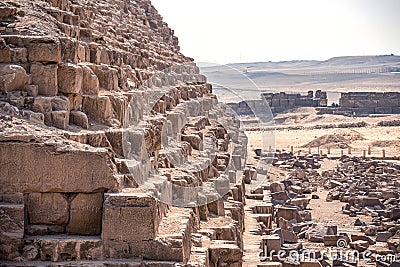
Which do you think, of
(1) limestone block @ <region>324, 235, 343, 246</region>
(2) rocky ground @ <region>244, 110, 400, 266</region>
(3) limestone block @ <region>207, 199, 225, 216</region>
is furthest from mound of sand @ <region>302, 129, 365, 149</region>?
(3) limestone block @ <region>207, 199, 225, 216</region>

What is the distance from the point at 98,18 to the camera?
19875 millimetres

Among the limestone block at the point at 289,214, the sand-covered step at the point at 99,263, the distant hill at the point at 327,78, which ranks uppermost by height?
the distant hill at the point at 327,78

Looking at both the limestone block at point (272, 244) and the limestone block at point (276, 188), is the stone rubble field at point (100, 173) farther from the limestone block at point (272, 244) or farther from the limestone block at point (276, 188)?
the limestone block at point (276, 188)

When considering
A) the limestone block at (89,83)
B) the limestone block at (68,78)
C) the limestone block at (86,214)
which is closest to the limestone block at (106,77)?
the limestone block at (89,83)

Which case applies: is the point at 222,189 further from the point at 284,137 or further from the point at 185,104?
the point at 284,137

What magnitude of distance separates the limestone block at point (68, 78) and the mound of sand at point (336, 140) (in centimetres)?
3646

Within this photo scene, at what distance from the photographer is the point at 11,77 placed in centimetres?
921

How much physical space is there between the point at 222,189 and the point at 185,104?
5570mm

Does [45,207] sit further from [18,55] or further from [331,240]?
[331,240]

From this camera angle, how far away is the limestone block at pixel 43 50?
9.63 metres

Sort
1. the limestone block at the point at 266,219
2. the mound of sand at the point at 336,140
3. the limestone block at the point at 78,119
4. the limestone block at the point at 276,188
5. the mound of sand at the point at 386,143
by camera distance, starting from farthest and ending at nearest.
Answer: the mound of sand at the point at 336,140, the mound of sand at the point at 386,143, the limestone block at the point at 276,188, the limestone block at the point at 266,219, the limestone block at the point at 78,119

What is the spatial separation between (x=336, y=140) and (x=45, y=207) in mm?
39061

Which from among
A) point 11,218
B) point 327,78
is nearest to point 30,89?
point 11,218

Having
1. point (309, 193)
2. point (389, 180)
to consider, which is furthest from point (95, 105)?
point (389, 180)
